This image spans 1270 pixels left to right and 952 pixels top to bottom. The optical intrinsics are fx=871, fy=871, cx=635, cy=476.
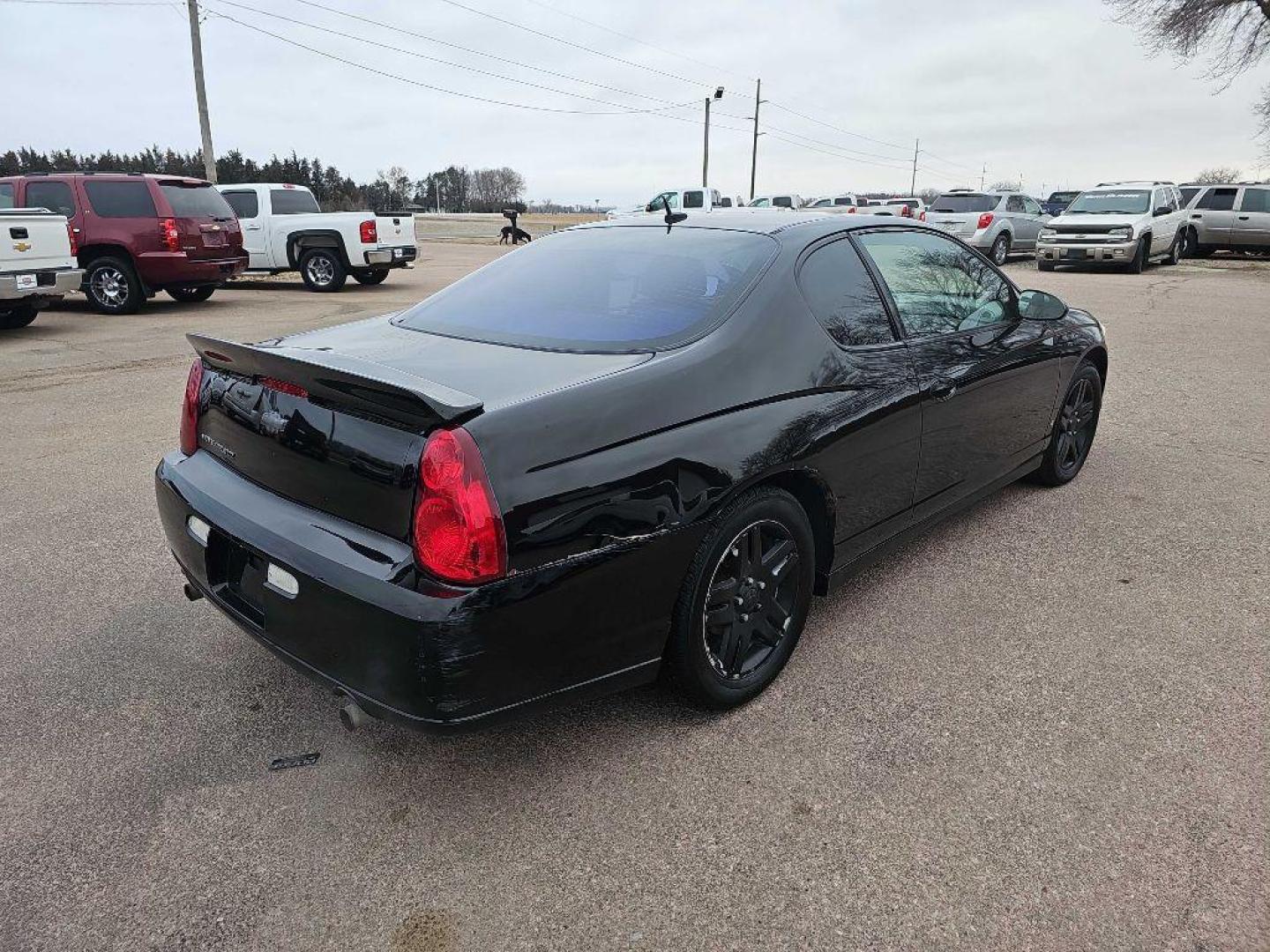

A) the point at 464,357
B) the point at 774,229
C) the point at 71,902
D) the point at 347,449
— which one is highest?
the point at 774,229

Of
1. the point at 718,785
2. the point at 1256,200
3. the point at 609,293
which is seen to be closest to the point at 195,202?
the point at 609,293

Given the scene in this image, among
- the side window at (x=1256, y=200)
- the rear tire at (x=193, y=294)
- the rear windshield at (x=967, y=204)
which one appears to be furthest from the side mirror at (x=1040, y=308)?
the side window at (x=1256, y=200)

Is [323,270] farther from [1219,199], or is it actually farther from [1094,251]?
[1219,199]

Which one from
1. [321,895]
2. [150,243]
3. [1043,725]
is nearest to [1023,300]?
[1043,725]

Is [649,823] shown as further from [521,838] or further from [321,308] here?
[321,308]

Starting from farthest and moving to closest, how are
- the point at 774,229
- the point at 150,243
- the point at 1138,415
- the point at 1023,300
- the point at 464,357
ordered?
1. the point at 150,243
2. the point at 1138,415
3. the point at 1023,300
4. the point at 774,229
5. the point at 464,357

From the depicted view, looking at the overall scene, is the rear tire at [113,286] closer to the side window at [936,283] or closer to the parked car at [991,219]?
the side window at [936,283]

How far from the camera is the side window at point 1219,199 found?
22.4m

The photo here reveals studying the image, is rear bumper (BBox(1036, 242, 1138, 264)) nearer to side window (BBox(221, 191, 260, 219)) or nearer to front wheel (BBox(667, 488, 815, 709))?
side window (BBox(221, 191, 260, 219))

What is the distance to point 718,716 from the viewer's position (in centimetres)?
273

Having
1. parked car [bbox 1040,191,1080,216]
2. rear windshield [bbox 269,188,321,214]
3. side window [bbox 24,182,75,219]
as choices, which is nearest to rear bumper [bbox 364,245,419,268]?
rear windshield [bbox 269,188,321,214]

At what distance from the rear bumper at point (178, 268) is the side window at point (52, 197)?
1075 mm

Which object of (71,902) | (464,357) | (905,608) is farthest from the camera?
(905,608)

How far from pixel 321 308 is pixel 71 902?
11612mm
